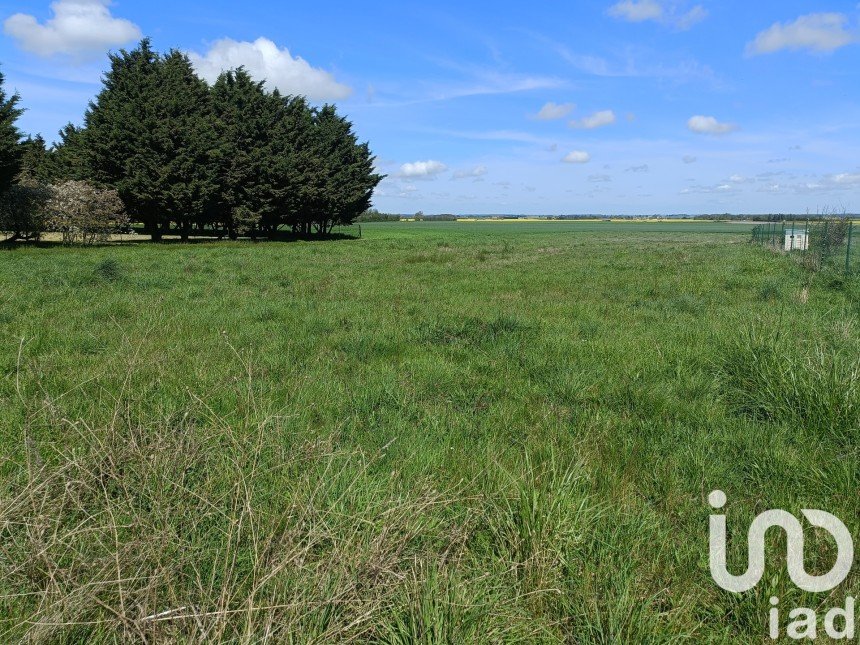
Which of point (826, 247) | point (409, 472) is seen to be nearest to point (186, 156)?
point (826, 247)

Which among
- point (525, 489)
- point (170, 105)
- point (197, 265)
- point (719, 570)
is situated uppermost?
point (170, 105)

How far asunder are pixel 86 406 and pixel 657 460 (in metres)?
4.55

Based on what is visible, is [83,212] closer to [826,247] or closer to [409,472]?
[409,472]

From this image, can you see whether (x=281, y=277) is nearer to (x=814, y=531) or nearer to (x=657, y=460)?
(x=657, y=460)

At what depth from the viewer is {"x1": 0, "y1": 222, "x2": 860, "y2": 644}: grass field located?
218 centimetres

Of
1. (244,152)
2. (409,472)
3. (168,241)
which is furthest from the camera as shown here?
(244,152)

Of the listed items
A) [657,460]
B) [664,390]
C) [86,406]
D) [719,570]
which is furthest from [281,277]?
[719,570]

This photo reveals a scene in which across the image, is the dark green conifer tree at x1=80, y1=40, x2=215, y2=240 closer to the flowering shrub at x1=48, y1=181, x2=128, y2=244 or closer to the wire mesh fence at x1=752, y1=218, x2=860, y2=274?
the flowering shrub at x1=48, y1=181, x2=128, y2=244

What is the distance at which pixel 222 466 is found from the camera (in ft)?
10.0

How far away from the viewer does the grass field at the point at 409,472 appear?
2180mm

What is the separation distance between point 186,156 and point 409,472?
3875 centimetres

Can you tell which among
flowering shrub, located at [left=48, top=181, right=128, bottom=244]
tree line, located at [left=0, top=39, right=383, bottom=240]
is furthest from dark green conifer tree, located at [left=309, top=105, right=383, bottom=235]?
flowering shrub, located at [left=48, top=181, right=128, bottom=244]

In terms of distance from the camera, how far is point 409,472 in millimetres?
3398

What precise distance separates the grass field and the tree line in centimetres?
3038
